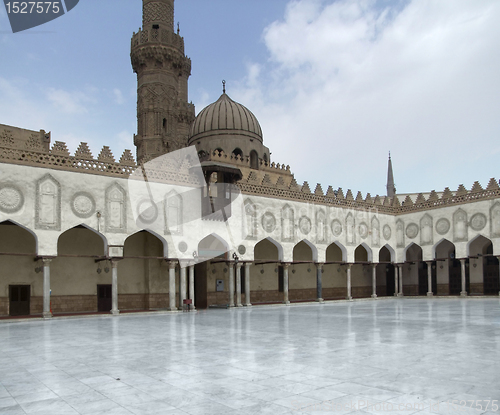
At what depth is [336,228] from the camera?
25.9 meters

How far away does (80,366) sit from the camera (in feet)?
22.5

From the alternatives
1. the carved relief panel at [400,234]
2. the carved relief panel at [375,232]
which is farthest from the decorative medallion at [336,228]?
the carved relief panel at [400,234]

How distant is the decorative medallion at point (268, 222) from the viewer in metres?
22.6

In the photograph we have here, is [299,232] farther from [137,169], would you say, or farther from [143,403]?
[143,403]

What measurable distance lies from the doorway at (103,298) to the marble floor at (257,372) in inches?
369

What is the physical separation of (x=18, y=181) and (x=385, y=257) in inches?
916

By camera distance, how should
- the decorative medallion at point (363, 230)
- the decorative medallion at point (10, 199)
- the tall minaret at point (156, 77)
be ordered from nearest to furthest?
the decorative medallion at point (10, 199) → the decorative medallion at point (363, 230) → the tall minaret at point (156, 77)

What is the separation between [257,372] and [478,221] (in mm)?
22308

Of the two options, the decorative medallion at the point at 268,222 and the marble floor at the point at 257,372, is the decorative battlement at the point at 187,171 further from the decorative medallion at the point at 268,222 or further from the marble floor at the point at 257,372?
the marble floor at the point at 257,372

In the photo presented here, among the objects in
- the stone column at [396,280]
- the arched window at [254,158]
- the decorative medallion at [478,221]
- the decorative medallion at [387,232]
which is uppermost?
the arched window at [254,158]

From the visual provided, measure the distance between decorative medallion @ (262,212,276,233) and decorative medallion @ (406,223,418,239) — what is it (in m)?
9.99

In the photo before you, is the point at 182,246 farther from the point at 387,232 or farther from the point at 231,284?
the point at 387,232

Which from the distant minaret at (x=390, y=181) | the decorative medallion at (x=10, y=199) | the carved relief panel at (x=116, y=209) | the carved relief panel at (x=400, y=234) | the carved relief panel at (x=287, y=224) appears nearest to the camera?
the decorative medallion at (x=10, y=199)

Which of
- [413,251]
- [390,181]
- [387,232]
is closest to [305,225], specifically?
[387,232]
